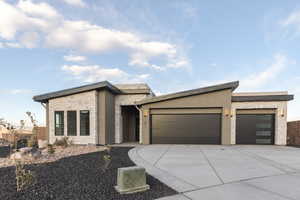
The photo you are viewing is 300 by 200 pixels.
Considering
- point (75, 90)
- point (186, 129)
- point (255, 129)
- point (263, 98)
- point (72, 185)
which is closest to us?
point (72, 185)

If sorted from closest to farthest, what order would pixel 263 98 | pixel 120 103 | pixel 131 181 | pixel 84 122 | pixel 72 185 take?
pixel 131 181 → pixel 72 185 → pixel 84 122 → pixel 263 98 → pixel 120 103

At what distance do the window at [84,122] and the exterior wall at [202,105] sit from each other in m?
3.59

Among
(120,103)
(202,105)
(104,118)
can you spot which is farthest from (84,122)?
(202,105)

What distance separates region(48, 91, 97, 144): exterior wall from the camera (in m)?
10.6

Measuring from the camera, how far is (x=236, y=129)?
1123 cm

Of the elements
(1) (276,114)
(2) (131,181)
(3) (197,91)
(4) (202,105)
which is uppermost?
(3) (197,91)

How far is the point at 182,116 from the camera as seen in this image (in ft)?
37.6

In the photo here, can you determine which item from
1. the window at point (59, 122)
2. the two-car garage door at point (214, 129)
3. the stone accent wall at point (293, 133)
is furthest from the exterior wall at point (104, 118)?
the stone accent wall at point (293, 133)

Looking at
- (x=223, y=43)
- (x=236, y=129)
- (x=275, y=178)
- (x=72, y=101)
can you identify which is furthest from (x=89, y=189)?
(x=223, y=43)

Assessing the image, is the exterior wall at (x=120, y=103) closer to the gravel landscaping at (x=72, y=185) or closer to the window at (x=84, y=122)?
the window at (x=84, y=122)

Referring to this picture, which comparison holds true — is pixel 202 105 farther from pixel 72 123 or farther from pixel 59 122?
pixel 59 122

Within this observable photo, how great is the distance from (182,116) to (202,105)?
5.00 feet

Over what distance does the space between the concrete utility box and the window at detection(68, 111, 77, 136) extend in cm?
844

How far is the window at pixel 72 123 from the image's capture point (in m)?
10.9
